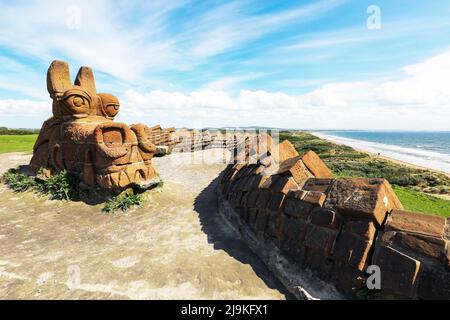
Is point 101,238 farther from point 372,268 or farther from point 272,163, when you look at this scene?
point 372,268

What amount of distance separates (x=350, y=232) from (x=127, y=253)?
3.68 meters

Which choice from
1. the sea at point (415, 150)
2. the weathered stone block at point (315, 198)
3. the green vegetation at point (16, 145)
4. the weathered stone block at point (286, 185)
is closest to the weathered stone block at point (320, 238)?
the weathered stone block at point (315, 198)

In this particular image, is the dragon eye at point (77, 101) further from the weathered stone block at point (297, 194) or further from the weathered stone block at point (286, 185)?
the weathered stone block at point (297, 194)

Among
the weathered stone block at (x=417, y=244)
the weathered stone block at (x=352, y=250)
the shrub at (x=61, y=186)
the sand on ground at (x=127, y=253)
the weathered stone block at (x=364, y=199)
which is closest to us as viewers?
the weathered stone block at (x=417, y=244)

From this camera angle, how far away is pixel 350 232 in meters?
2.93

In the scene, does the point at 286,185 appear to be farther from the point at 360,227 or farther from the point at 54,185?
the point at 54,185

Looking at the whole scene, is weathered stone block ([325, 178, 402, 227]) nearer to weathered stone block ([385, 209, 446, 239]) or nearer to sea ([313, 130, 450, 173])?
weathered stone block ([385, 209, 446, 239])

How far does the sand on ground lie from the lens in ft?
11.4

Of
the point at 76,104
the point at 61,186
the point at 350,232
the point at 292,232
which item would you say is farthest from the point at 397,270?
the point at 76,104

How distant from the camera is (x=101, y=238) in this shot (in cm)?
530

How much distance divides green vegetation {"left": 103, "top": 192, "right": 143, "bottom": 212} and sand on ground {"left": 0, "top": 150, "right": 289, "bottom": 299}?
0.23 metres

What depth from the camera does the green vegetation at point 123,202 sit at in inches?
267

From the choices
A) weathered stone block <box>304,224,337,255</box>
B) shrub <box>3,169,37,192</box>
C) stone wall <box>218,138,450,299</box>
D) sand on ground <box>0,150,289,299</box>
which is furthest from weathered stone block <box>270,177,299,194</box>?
shrub <box>3,169,37,192</box>

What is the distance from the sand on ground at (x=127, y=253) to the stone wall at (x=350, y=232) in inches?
25.9
